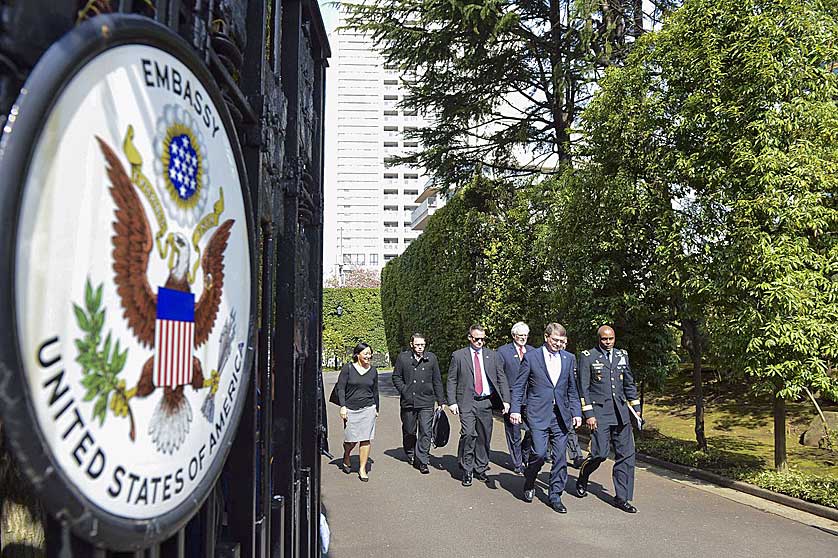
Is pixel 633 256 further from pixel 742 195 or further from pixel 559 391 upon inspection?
pixel 559 391

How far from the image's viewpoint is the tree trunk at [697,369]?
1216cm

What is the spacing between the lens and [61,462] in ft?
3.28

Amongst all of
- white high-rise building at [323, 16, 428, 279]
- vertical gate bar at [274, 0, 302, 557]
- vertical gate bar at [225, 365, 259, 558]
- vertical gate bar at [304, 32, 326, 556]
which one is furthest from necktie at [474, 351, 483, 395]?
white high-rise building at [323, 16, 428, 279]

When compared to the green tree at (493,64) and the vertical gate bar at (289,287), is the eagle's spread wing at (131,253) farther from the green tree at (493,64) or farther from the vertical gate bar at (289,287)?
the green tree at (493,64)

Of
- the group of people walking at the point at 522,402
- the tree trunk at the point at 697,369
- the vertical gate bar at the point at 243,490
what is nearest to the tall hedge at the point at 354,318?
the tree trunk at the point at 697,369

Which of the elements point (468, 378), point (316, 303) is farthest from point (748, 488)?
point (316, 303)

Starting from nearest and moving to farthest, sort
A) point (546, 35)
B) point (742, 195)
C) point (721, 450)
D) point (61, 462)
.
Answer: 1. point (61, 462)
2. point (742, 195)
3. point (721, 450)
4. point (546, 35)

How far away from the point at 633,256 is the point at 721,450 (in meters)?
3.53

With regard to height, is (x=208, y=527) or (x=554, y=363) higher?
(x=208, y=527)

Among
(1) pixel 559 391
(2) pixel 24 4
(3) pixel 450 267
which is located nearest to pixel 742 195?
(1) pixel 559 391

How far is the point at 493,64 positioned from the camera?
60.6 ft

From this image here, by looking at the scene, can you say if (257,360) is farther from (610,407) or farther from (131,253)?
(610,407)

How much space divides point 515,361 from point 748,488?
336 cm

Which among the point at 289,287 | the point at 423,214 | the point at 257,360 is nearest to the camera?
the point at 257,360
